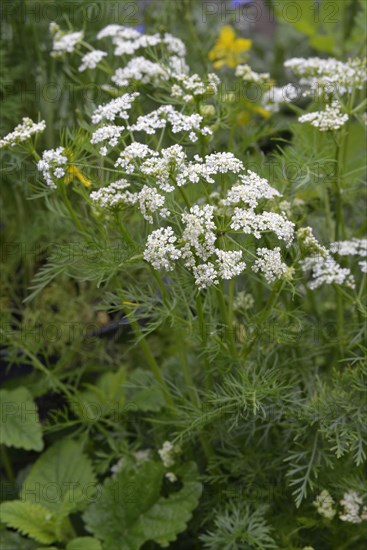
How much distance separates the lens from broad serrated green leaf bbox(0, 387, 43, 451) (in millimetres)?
1348

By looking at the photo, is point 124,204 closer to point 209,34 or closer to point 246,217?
point 246,217

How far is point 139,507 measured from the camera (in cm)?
129

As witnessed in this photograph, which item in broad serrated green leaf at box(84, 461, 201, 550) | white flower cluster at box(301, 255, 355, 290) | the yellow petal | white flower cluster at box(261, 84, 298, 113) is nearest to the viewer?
white flower cluster at box(301, 255, 355, 290)

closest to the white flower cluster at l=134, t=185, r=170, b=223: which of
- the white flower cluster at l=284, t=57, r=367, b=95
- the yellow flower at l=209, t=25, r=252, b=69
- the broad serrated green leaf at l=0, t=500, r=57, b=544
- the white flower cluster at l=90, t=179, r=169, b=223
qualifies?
the white flower cluster at l=90, t=179, r=169, b=223

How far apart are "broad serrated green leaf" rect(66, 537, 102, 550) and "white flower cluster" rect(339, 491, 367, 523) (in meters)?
0.39

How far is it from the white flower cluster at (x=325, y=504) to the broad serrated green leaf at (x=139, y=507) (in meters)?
0.22

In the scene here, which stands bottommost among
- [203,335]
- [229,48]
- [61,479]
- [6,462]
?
[6,462]

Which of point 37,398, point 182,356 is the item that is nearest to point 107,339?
point 37,398

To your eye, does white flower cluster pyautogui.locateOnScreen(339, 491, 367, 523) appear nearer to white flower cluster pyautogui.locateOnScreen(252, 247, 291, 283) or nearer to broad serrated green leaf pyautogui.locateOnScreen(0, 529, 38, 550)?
white flower cluster pyautogui.locateOnScreen(252, 247, 291, 283)

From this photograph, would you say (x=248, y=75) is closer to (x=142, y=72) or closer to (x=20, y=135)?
(x=142, y=72)

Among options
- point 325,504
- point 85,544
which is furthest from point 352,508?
point 85,544

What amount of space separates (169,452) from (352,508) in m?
0.33

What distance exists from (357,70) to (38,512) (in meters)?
0.93

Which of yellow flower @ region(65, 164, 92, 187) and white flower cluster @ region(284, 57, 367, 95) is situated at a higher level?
white flower cluster @ region(284, 57, 367, 95)
